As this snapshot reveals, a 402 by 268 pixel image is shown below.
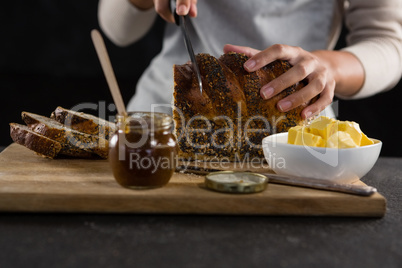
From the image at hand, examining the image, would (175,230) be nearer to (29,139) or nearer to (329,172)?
(329,172)

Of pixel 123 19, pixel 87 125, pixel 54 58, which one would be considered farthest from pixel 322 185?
pixel 54 58

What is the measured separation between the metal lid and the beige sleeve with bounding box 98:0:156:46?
4.26 ft

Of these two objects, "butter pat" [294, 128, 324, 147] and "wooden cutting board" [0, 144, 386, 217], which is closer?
"wooden cutting board" [0, 144, 386, 217]

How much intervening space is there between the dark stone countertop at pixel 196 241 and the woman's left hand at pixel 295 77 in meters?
0.51

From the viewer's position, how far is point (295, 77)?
58.6 inches

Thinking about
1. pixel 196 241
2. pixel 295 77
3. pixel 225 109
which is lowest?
pixel 196 241

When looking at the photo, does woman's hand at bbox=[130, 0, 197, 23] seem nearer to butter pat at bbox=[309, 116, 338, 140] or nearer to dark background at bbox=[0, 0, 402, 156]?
butter pat at bbox=[309, 116, 338, 140]

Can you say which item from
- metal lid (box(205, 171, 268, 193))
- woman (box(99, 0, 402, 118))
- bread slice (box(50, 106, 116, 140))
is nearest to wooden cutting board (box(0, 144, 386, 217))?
metal lid (box(205, 171, 268, 193))

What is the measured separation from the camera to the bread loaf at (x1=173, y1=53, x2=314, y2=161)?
1.48 metres

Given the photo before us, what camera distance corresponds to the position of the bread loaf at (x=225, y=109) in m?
1.48

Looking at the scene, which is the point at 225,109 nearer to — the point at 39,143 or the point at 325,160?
the point at 325,160

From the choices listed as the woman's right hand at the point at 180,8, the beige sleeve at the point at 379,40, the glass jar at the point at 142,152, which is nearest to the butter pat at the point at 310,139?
the glass jar at the point at 142,152

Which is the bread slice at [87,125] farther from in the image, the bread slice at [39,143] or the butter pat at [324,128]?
the butter pat at [324,128]

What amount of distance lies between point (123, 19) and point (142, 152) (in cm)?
137
